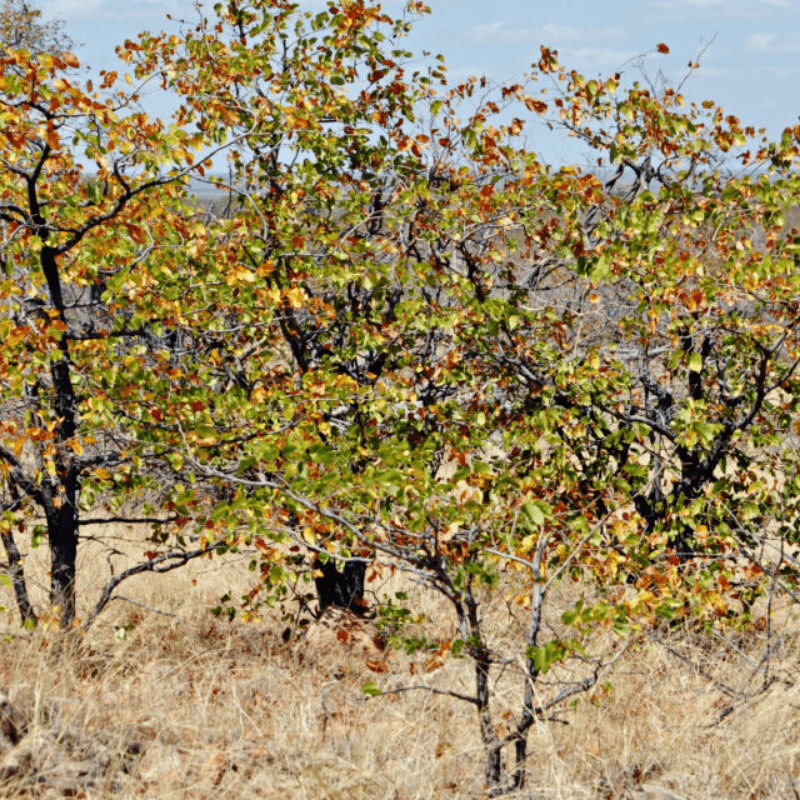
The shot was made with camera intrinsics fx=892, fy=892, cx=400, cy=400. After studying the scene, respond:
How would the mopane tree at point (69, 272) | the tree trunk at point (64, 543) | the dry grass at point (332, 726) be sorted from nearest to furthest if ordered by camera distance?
the dry grass at point (332, 726)
the mopane tree at point (69, 272)
the tree trunk at point (64, 543)

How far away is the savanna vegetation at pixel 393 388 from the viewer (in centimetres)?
468

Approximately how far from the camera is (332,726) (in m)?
4.92

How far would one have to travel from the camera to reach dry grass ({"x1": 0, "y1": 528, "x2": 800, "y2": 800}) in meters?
3.97

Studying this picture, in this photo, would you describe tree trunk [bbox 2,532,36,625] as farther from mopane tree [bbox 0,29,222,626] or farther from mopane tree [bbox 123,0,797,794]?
mopane tree [bbox 123,0,797,794]

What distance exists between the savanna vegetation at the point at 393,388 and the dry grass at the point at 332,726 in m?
0.04

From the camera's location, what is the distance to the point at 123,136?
5012 millimetres

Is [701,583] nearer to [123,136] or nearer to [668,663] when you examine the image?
[668,663]

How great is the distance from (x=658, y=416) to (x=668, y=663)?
5.93 feet

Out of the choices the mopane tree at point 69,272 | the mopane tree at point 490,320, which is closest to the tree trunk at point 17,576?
the mopane tree at point 69,272

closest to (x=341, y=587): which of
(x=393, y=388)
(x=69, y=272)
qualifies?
(x=393, y=388)

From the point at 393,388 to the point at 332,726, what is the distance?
221 cm

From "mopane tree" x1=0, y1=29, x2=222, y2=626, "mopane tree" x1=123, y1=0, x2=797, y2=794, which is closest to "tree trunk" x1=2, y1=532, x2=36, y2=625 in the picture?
"mopane tree" x1=0, y1=29, x2=222, y2=626

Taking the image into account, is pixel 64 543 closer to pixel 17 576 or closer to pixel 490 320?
pixel 17 576

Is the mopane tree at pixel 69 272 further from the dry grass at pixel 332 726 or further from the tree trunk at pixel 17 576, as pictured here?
the dry grass at pixel 332 726
